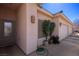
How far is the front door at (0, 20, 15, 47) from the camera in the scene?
3.46 m

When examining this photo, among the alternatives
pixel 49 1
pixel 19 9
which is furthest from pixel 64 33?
pixel 19 9

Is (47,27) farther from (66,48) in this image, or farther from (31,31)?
(66,48)

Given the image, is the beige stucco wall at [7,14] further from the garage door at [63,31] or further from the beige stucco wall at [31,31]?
the garage door at [63,31]

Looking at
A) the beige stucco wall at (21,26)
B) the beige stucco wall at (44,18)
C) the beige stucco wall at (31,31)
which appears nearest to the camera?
the beige stucco wall at (44,18)

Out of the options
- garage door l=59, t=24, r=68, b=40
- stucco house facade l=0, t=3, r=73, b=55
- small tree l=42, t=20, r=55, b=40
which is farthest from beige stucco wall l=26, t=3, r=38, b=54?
garage door l=59, t=24, r=68, b=40

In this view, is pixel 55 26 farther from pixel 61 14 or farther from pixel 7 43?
pixel 7 43

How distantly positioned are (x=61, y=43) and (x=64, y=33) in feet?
0.99

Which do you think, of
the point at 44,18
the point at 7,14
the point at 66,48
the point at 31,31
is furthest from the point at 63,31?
the point at 7,14

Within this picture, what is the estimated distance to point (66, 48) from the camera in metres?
3.49

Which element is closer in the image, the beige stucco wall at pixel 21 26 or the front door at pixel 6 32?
the front door at pixel 6 32

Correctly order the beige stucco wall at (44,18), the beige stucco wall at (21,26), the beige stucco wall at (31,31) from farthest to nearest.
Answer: the beige stucco wall at (21,26) → the beige stucco wall at (31,31) → the beige stucco wall at (44,18)

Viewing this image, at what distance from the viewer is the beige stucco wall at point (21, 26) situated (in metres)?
3.72

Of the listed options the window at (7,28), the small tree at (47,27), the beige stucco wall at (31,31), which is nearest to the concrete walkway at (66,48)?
the beige stucco wall at (31,31)

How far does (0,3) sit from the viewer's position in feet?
11.0
